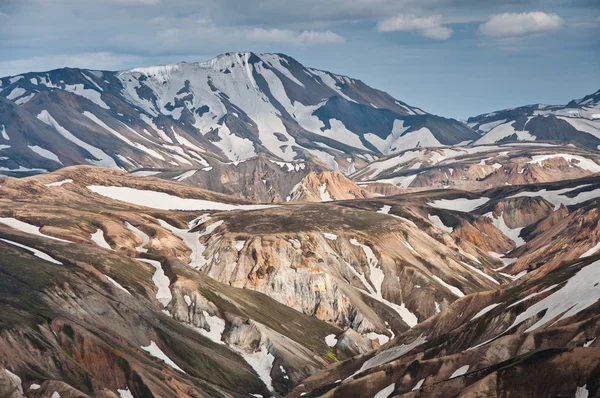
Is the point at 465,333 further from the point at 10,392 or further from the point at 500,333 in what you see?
the point at 10,392

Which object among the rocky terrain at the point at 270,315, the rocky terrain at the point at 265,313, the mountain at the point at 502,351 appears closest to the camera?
the mountain at the point at 502,351

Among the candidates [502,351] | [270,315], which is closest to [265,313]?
[270,315]

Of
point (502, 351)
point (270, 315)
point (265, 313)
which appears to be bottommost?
point (270, 315)

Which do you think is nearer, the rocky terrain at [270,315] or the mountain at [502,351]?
the mountain at [502,351]

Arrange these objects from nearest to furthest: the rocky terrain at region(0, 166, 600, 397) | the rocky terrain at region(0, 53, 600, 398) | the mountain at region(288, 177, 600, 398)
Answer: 1. the mountain at region(288, 177, 600, 398)
2. the rocky terrain at region(0, 53, 600, 398)
3. the rocky terrain at region(0, 166, 600, 397)

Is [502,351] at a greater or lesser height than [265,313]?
greater

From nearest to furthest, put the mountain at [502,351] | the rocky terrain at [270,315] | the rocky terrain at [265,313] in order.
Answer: the mountain at [502,351] < the rocky terrain at [270,315] < the rocky terrain at [265,313]

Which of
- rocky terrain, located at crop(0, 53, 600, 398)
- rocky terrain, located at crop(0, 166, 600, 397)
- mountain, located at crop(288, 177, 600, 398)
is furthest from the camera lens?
rocky terrain, located at crop(0, 166, 600, 397)

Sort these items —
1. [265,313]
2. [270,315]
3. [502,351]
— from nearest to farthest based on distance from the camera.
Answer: [502,351] → [265,313] → [270,315]

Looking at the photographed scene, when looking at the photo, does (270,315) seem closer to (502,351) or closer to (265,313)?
(265,313)

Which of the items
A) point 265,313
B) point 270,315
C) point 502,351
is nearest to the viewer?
point 502,351

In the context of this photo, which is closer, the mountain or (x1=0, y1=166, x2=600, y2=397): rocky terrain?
the mountain

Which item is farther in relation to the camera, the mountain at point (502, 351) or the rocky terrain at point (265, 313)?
the rocky terrain at point (265, 313)
